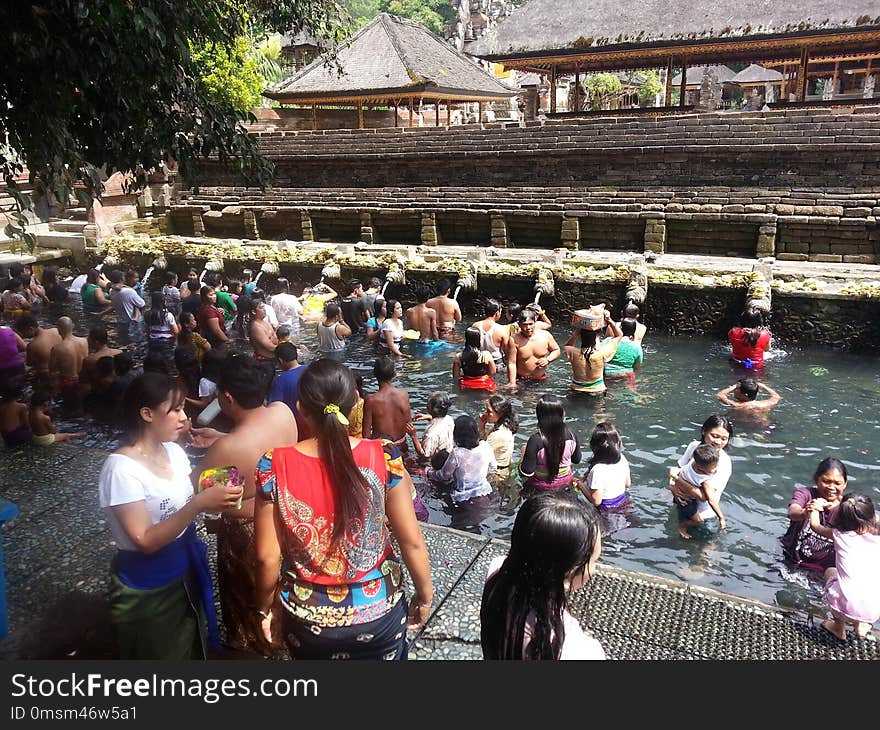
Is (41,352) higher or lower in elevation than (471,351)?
higher

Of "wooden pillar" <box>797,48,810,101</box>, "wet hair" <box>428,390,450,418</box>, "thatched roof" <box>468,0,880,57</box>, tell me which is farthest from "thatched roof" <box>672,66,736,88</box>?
"wet hair" <box>428,390,450,418</box>

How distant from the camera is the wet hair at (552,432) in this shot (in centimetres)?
589

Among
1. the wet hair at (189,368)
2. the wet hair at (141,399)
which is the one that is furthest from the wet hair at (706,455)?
the wet hair at (189,368)

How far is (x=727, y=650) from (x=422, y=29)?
95.5 feet

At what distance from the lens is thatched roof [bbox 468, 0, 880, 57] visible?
18092 mm

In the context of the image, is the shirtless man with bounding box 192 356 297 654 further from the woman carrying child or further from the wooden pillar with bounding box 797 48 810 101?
the wooden pillar with bounding box 797 48 810 101

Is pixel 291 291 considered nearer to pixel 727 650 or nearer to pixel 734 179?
pixel 734 179

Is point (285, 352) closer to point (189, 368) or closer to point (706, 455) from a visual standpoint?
point (189, 368)

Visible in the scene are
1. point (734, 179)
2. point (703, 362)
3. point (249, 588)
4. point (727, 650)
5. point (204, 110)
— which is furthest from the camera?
point (734, 179)

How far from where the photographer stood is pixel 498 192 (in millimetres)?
17484

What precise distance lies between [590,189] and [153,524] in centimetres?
1533

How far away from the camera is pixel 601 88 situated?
40.8 metres

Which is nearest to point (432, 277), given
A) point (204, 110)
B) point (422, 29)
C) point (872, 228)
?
point (872, 228)

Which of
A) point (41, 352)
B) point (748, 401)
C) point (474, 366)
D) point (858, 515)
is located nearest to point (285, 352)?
point (474, 366)
